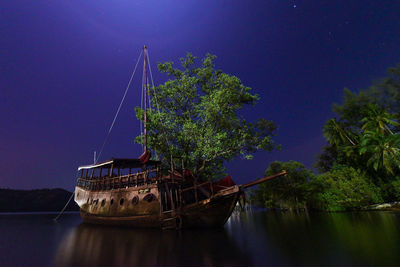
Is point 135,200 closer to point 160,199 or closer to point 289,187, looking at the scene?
point 160,199

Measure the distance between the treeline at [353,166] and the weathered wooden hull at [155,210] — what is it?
2144 centimetres

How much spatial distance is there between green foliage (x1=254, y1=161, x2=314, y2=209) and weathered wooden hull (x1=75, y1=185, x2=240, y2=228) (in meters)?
22.2

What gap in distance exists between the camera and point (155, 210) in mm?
12250

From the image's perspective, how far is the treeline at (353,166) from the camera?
72.5ft

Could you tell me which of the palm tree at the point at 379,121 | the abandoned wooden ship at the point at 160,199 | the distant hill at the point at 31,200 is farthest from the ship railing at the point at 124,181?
the distant hill at the point at 31,200

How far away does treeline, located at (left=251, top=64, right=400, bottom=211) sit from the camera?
2210 cm

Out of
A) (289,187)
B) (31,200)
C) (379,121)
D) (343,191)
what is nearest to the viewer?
(343,191)

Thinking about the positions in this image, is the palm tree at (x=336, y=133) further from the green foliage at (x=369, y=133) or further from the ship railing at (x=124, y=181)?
the ship railing at (x=124, y=181)

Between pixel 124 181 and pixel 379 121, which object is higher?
pixel 379 121

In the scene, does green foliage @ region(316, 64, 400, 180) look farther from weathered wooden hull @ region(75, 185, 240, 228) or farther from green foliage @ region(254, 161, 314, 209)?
weathered wooden hull @ region(75, 185, 240, 228)

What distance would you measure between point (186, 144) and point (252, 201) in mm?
29125

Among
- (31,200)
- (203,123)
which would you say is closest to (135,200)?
(203,123)

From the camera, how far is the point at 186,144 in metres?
17.3

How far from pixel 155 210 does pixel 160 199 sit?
0.93m
